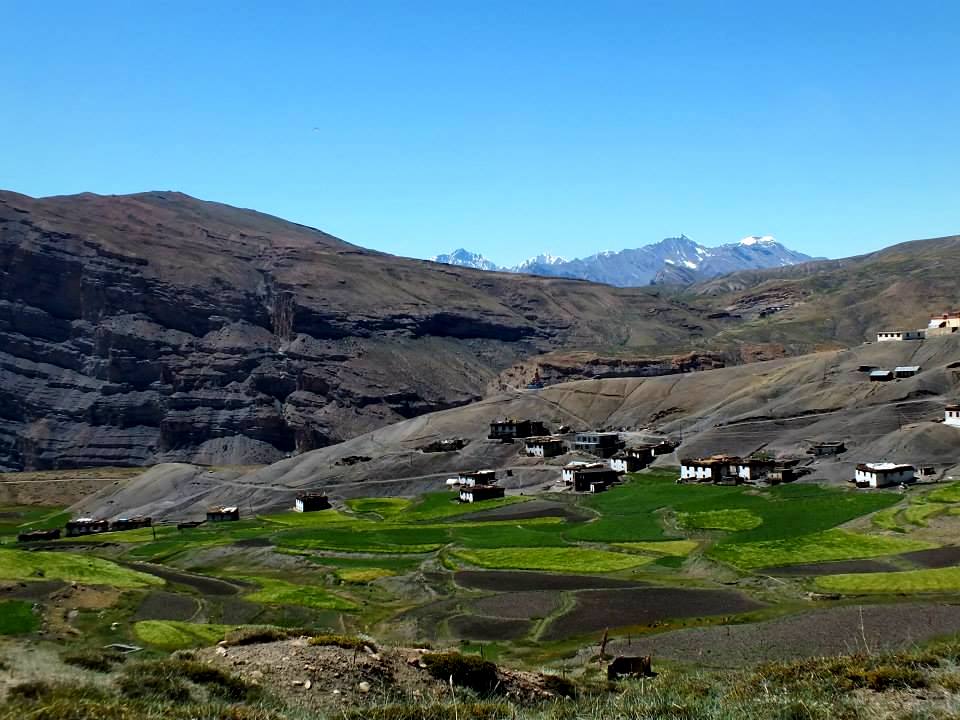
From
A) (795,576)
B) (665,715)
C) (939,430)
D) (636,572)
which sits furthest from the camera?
(939,430)

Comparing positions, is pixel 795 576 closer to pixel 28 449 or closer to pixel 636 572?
pixel 636 572

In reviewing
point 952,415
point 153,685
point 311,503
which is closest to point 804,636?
point 153,685

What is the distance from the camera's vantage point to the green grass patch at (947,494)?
65844 millimetres

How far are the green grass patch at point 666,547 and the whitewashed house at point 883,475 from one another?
70.8 ft

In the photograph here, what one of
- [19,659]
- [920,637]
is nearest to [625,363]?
[920,637]

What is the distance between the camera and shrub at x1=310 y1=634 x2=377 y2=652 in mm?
25725

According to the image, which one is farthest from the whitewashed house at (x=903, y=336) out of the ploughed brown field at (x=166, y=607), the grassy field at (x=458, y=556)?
the ploughed brown field at (x=166, y=607)

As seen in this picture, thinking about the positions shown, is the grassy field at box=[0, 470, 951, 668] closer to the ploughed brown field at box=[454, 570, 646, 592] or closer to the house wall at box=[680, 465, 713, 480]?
the ploughed brown field at box=[454, 570, 646, 592]

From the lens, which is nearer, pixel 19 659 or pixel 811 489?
pixel 19 659

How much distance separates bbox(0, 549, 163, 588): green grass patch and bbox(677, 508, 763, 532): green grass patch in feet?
122

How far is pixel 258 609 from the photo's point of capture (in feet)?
169

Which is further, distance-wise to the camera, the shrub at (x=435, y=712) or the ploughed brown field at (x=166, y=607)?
the ploughed brown field at (x=166, y=607)

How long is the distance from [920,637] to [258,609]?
1300 inches

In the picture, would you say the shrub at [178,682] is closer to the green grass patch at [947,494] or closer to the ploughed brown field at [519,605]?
the ploughed brown field at [519,605]
